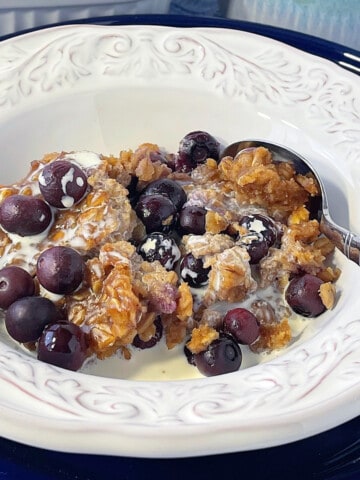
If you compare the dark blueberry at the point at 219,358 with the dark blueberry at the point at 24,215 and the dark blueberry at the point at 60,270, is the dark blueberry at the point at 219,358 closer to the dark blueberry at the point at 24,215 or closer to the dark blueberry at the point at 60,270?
the dark blueberry at the point at 60,270

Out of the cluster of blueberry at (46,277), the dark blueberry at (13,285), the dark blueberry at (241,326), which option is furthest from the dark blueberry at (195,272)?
the dark blueberry at (13,285)

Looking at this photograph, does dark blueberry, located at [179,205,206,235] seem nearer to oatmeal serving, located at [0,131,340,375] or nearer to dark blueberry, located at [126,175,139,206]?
oatmeal serving, located at [0,131,340,375]

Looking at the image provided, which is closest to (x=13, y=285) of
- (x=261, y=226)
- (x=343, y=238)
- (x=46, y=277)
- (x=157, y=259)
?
(x=46, y=277)

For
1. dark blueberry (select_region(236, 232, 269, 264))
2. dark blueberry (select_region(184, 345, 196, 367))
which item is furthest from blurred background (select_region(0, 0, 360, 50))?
dark blueberry (select_region(184, 345, 196, 367))

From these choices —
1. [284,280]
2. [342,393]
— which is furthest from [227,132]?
[342,393]

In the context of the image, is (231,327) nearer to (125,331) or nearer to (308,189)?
(125,331)
